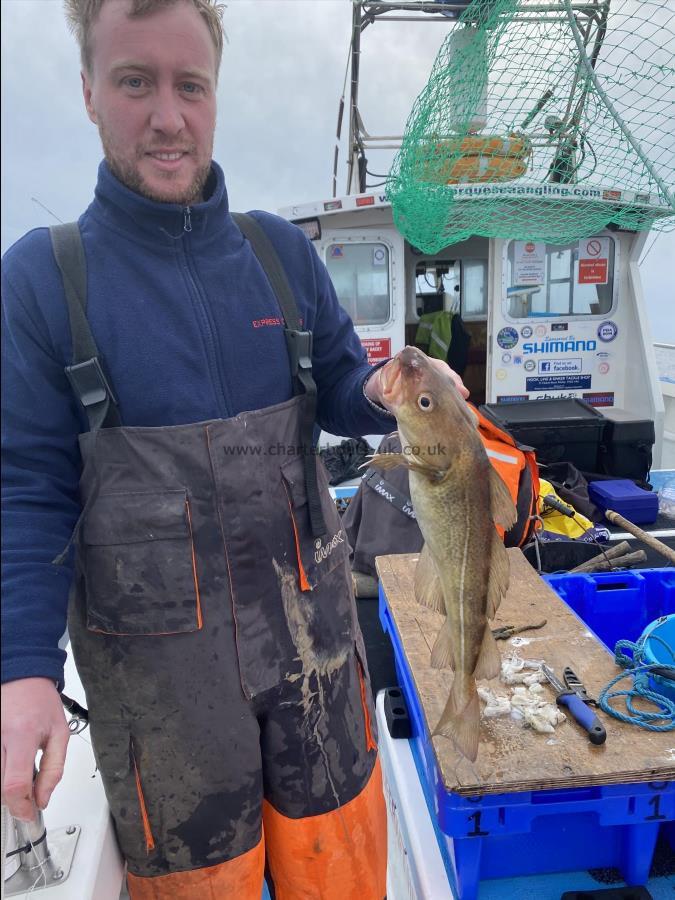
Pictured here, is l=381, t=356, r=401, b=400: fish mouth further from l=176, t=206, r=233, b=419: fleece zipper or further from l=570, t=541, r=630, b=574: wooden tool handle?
l=570, t=541, r=630, b=574: wooden tool handle

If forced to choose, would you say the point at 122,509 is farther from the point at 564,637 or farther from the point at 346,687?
the point at 564,637

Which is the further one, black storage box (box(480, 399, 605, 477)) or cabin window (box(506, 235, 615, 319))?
cabin window (box(506, 235, 615, 319))

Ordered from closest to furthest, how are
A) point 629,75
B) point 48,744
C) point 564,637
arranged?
point 48,744 → point 564,637 → point 629,75

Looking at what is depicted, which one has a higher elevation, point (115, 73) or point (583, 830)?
point (115, 73)

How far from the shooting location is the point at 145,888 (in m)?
1.84

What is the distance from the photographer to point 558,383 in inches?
286

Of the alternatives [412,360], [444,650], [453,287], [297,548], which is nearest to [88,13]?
[412,360]

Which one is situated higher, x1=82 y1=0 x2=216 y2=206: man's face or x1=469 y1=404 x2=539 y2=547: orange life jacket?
x1=82 y1=0 x2=216 y2=206: man's face

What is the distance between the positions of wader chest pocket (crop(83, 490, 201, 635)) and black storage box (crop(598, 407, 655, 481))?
5.18 m

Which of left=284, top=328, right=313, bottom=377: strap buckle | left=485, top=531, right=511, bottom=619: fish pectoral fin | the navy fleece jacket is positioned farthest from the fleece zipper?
left=485, top=531, right=511, bottom=619: fish pectoral fin

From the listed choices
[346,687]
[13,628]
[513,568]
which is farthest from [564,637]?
[13,628]

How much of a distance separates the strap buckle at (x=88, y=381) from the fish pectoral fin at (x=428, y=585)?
101 centimetres

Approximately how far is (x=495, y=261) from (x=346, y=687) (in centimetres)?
634

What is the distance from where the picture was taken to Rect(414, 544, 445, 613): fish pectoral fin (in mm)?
1830
